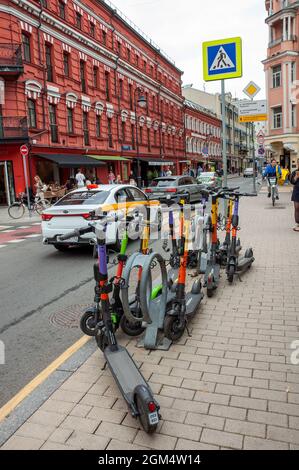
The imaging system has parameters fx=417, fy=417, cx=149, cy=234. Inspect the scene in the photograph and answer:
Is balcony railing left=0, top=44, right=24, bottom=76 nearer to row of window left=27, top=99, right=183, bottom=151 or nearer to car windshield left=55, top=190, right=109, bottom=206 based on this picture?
row of window left=27, top=99, right=183, bottom=151

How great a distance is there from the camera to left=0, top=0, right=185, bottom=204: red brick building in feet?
74.2

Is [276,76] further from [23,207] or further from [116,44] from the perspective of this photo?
[23,207]

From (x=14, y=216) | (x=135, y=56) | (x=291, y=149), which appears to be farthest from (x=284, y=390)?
(x=135, y=56)

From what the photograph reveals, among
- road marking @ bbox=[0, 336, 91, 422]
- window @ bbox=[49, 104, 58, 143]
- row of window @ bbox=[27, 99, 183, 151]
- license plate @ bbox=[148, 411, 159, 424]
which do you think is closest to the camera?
license plate @ bbox=[148, 411, 159, 424]

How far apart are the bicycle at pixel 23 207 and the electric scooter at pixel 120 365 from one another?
15.6 meters

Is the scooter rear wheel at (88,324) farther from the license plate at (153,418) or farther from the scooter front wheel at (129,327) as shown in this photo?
the license plate at (153,418)

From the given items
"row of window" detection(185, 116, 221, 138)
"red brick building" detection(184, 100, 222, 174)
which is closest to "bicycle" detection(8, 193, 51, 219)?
"red brick building" detection(184, 100, 222, 174)

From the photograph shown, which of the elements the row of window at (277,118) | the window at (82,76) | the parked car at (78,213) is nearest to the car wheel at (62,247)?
the parked car at (78,213)

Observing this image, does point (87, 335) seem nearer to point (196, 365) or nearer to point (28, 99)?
point (196, 365)

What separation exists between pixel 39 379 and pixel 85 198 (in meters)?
6.35

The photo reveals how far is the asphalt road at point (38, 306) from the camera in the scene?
4129mm

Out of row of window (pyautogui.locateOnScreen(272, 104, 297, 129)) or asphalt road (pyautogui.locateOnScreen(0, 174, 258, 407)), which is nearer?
asphalt road (pyautogui.locateOnScreen(0, 174, 258, 407))

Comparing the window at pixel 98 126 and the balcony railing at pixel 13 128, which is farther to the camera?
the window at pixel 98 126
